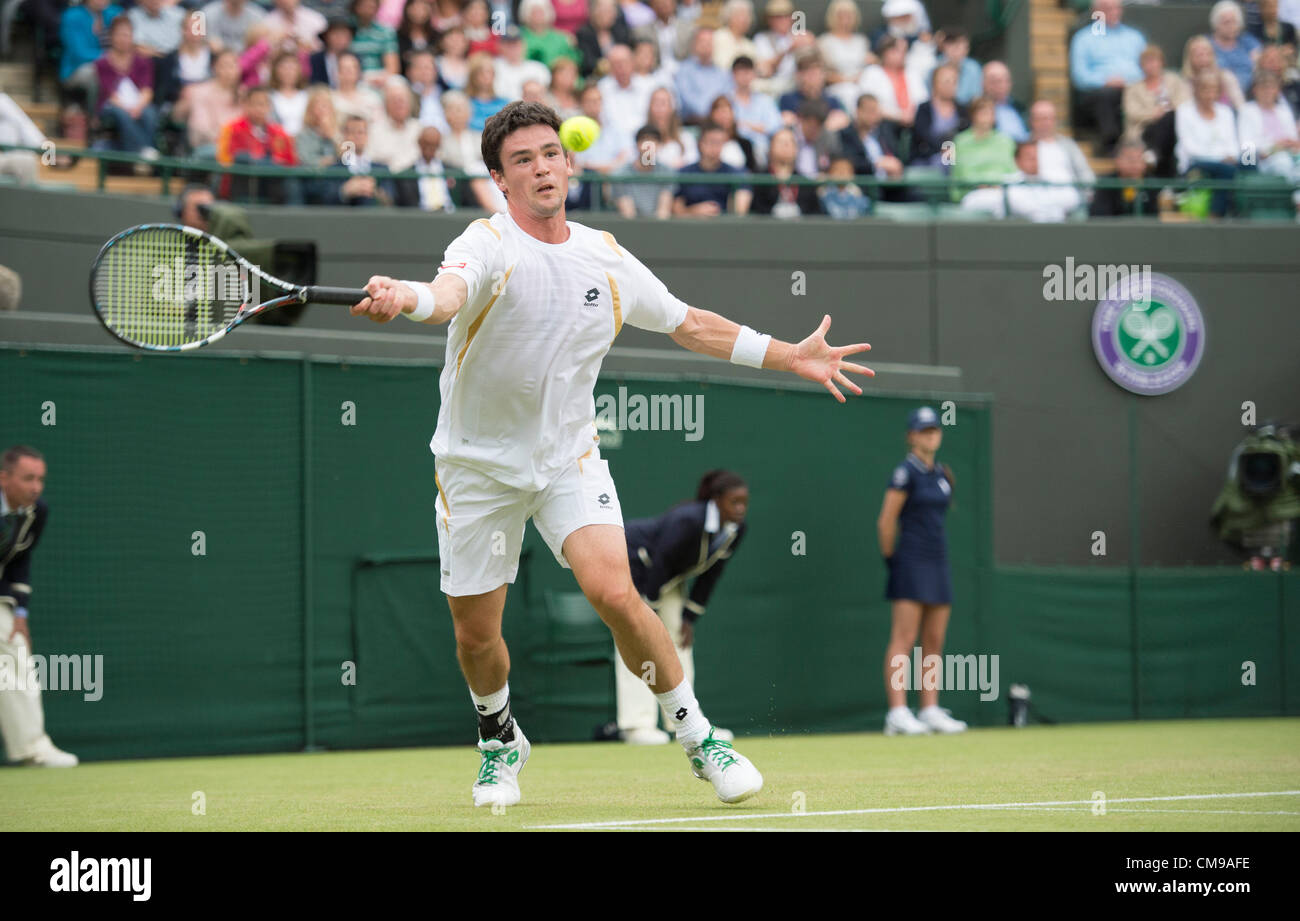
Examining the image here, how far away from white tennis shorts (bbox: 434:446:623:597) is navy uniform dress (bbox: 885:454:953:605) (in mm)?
6394

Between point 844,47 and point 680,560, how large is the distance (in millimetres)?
7674

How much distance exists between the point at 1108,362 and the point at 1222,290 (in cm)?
130

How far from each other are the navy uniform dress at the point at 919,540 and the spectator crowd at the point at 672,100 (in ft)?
10.3

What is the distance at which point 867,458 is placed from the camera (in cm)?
1338

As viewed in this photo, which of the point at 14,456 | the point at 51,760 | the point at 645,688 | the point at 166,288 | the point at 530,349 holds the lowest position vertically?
the point at 51,760

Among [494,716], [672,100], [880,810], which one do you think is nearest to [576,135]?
[494,716]

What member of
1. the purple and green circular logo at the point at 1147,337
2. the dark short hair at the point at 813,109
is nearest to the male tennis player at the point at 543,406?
the dark short hair at the point at 813,109

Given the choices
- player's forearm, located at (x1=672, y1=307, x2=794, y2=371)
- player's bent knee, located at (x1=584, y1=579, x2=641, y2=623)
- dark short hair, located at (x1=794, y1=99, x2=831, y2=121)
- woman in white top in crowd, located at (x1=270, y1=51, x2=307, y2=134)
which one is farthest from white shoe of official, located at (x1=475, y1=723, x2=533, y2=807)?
dark short hair, located at (x1=794, y1=99, x2=831, y2=121)

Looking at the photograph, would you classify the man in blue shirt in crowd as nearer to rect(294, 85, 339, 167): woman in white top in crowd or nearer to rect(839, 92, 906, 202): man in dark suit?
rect(839, 92, 906, 202): man in dark suit

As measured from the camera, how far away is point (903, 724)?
41.4 feet

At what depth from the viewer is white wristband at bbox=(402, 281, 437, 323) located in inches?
213

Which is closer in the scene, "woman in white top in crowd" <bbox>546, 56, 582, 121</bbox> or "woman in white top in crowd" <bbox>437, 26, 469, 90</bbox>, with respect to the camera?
"woman in white top in crowd" <bbox>546, 56, 582, 121</bbox>

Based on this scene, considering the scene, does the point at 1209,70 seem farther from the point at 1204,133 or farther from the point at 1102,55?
the point at 1102,55

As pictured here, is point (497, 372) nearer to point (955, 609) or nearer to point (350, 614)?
point (350, 614)
